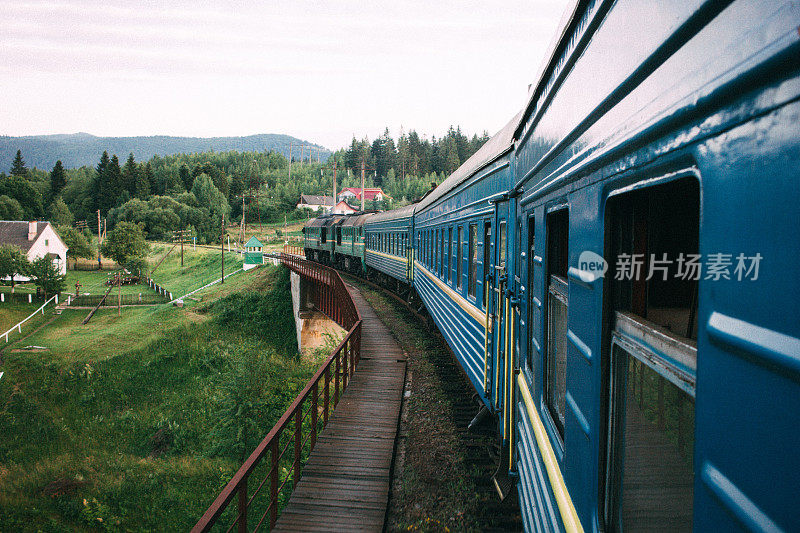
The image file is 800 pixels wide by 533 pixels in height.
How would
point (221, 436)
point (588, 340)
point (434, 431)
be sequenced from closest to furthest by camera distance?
point (588, 340) < point (434, 431) < point (221, 436)

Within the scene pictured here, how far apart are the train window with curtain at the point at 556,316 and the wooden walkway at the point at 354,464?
10.6ft

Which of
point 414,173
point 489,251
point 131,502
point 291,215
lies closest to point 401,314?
point 131,502

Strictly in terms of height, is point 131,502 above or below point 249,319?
below

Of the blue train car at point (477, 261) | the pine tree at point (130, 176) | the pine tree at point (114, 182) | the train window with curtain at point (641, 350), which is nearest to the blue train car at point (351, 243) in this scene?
the blue train car at point (477, 261)

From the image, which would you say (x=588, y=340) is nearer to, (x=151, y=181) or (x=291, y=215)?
(x=291, y=215)

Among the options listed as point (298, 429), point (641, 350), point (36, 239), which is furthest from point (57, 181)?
point (641, 350)

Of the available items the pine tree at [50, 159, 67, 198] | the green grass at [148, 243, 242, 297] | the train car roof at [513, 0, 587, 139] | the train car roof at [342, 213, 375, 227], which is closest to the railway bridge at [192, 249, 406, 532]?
the train car roof at [513, 0, 587, 139]

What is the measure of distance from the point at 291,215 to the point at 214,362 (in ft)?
243

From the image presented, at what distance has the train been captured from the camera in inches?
31.2

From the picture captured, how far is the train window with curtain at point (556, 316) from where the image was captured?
8.56ft

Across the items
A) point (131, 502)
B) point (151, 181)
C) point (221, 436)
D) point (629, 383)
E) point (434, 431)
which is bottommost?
point (131, 502)

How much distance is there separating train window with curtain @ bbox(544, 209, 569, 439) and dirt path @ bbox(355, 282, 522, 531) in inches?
114

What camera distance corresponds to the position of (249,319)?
31672 millimetres

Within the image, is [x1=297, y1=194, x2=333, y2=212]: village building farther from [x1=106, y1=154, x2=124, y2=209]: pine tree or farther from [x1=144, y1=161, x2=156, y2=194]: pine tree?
[x1=106, y1=154, x2=124, y2=209]: pine tree
